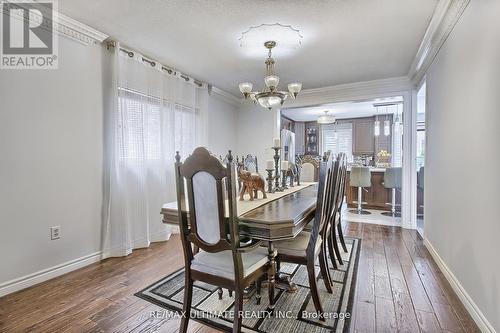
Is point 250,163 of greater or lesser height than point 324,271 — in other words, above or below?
above

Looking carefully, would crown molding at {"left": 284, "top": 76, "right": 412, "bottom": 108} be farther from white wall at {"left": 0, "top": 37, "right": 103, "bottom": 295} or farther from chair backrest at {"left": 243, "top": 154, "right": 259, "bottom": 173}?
white wall at {"left": 0, "top": 37, "right": 103, "bottom": 295}

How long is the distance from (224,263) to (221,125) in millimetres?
3817

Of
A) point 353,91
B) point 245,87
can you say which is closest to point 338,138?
point 353,91

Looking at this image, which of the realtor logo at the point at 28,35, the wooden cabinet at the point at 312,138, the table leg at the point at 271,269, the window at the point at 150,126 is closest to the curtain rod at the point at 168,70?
the window at the point at 150,126

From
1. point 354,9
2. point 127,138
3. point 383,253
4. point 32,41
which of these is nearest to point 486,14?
point 354,9

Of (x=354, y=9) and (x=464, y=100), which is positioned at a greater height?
(x=354, y=9)

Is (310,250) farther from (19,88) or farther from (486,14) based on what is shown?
(19,88)

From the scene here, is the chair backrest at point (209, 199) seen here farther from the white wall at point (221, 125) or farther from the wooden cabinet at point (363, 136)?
the wooden cabinet at point (363, 136)

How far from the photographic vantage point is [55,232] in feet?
7.91

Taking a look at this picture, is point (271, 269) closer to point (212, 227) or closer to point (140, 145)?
point (212, 227)

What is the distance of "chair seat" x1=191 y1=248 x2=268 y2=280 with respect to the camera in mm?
1491

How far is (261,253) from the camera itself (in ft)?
5.62

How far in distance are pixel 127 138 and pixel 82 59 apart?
2.97 ft

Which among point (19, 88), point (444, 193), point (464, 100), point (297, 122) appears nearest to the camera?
point (464, 100)
